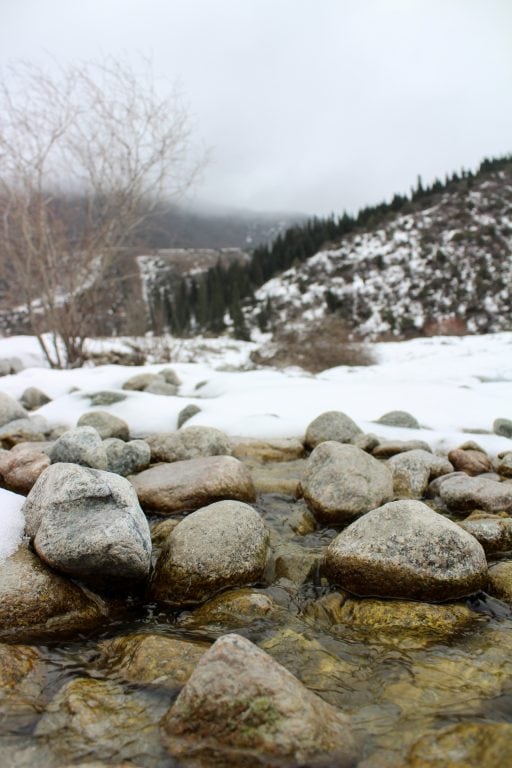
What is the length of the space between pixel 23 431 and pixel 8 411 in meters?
0.53

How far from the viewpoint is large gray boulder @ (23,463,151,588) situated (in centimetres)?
209

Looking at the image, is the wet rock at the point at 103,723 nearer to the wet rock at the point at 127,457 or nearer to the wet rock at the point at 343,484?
the wet rock at the point at 343,484

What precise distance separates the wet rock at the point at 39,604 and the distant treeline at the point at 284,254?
1346 inches

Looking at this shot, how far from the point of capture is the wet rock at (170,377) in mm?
8195

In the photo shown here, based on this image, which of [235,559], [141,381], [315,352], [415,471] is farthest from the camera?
[315,352]

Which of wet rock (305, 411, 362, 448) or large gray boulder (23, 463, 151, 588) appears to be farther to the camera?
wet rock (305, 411, 362, 448)

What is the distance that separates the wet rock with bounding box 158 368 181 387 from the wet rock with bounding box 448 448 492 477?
5.22 metres

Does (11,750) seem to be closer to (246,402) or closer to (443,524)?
(443,524)

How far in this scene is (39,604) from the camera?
200cm

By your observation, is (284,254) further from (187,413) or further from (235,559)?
(235,559)

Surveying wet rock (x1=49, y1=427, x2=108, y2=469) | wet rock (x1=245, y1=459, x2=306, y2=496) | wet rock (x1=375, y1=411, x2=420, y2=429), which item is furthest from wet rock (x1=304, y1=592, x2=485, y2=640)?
wet rock (x1=375, y1=411, x2=420, y2=429)

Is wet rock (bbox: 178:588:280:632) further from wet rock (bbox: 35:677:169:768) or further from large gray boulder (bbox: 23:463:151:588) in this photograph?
wet rock (bbox: 35:677:169:768)

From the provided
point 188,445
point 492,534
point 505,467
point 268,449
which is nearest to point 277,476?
point 268,449

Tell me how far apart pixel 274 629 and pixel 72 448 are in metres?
2.04
